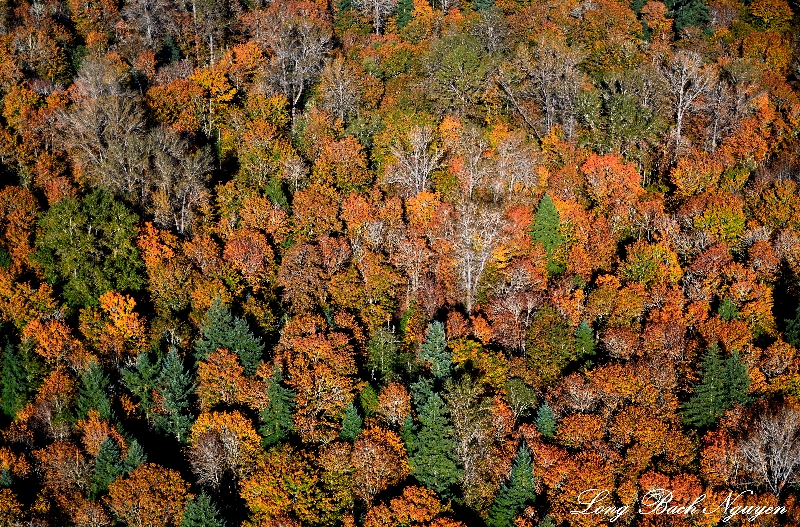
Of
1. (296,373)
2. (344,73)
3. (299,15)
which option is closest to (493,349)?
(296,373)

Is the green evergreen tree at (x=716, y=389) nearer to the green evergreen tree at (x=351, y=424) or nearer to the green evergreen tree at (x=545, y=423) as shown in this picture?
the green evergreen tree at (x=545, y=423)

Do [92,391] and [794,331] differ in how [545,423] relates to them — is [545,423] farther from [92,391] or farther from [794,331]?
[92,391]

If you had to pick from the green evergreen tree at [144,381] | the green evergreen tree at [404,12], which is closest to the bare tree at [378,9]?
the green evergreen tree at [404,12]

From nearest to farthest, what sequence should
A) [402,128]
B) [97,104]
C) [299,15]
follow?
1. [97,104]
2. [402,128]
3. [299,15]

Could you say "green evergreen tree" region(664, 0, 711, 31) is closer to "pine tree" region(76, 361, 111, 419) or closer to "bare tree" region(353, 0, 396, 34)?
"bare tree" region(353, 0, 396, 34)

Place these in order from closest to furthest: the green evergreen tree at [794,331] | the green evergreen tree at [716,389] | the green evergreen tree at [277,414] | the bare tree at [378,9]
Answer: the green evergreen tree at [716,389] → the green evergreen tree at [277,414] → the green evergreen tree at [794,331] → the bare tree at [378,9]

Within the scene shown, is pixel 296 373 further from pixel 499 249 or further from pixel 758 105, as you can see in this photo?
pixel 758 105

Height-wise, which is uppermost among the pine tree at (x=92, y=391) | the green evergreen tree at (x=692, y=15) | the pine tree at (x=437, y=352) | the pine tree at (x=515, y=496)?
the green evergreen tree at (x=692, y=15)
